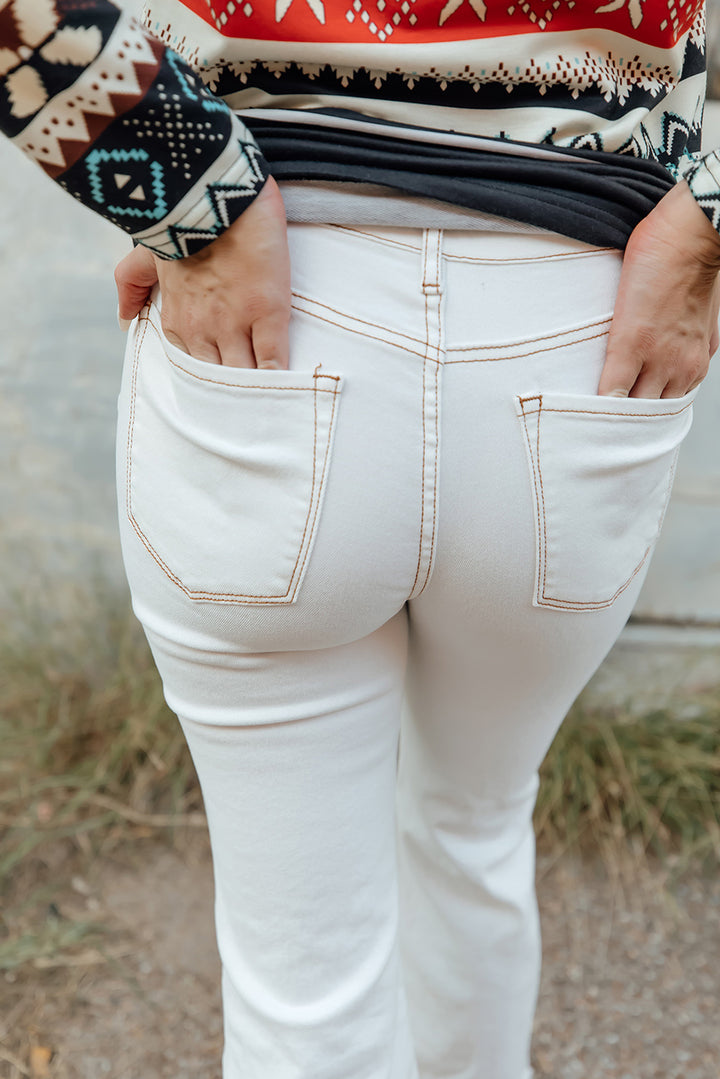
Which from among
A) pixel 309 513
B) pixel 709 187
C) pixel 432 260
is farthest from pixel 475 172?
pixel 309 513

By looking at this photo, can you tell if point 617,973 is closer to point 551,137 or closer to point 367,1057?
point 367,1057

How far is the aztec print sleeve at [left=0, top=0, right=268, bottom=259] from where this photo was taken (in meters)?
0.62

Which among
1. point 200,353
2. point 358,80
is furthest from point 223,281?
point 358,80

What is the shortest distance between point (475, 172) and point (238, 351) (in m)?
0.22

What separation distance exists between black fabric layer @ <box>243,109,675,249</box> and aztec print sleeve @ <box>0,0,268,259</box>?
0.15 ft

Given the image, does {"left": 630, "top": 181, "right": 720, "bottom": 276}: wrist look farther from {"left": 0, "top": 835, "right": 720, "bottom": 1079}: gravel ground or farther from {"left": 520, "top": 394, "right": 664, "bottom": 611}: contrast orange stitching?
{"left": 0, "top": 835, "right": 720, "bottom": 1079}: gravel ground

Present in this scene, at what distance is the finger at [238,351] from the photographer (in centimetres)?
71

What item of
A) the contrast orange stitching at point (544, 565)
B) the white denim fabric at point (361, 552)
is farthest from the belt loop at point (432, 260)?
the contrast orange stitching at point (544, 565)

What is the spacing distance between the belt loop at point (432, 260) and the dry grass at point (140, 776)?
1.72 metres

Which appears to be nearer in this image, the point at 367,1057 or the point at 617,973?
the point at 367,1057

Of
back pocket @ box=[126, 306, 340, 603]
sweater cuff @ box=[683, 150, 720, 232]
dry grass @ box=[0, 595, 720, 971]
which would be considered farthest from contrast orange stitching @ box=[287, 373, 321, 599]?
dry grass @ box=[0, 595, 720, 971]

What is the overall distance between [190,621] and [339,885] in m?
0.28

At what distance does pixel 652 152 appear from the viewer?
2.65 ft

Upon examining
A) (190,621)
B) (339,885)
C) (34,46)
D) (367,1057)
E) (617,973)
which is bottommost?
(617,973)
